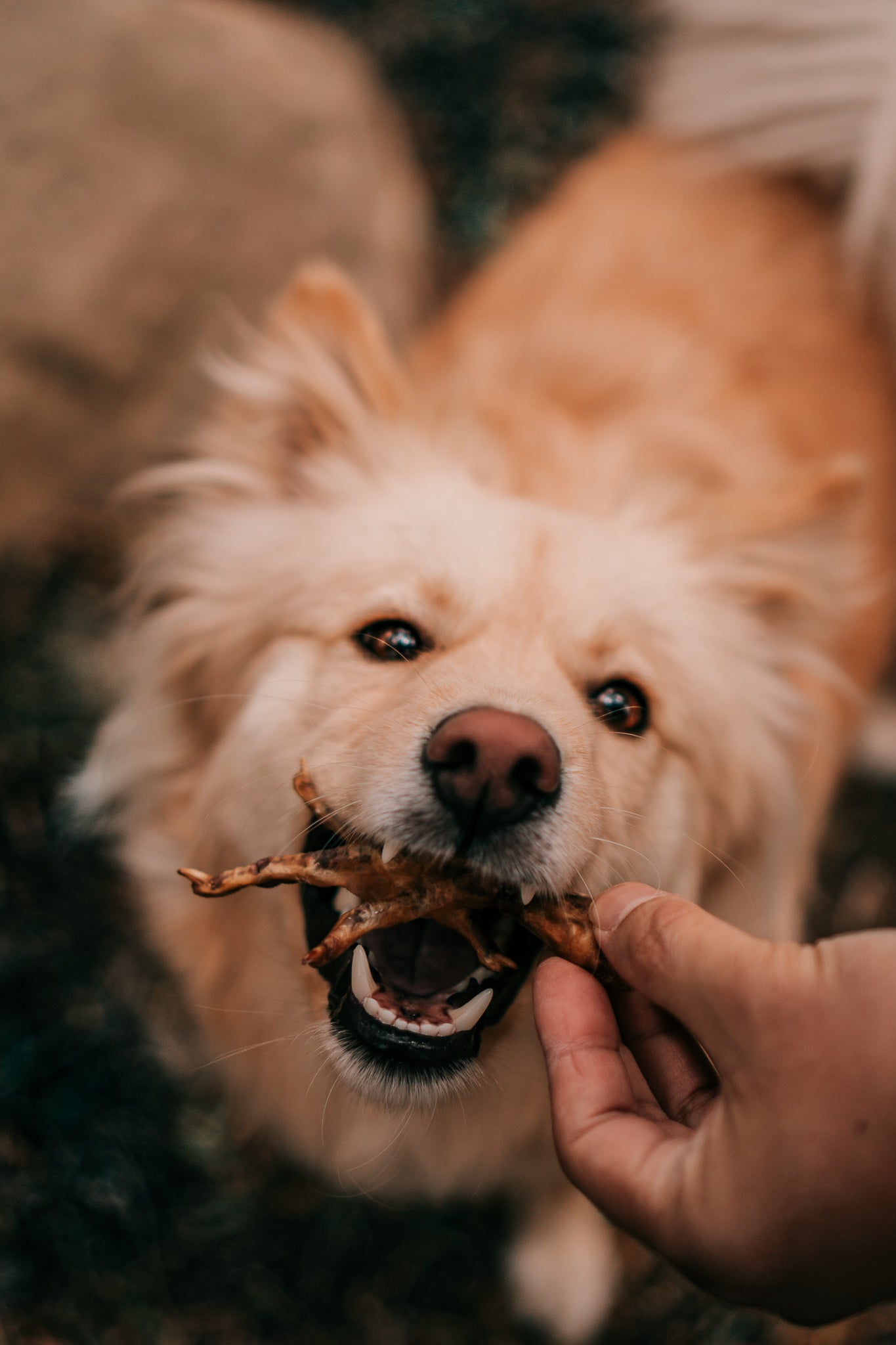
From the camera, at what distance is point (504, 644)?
4.67 feet

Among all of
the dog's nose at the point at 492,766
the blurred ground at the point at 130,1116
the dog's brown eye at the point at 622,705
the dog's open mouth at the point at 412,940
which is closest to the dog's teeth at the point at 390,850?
the dog's open mouth at the point at 412,940

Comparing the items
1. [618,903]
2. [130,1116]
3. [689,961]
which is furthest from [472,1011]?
Result: [130,1116]

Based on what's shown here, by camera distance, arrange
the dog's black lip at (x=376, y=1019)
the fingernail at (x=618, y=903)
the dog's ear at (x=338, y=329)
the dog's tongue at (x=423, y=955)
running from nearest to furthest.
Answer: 1. the fingernail at (x=618, y=903)
2. the dog's black lip at (x=376, y=1019)
3. the dog's tongue at (x=423, y=955)
4. the dog's ear at (x=338, y=329)

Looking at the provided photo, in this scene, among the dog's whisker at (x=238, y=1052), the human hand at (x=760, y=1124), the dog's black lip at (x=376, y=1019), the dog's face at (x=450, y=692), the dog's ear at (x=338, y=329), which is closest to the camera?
the human hand at (x=760, y=1124)

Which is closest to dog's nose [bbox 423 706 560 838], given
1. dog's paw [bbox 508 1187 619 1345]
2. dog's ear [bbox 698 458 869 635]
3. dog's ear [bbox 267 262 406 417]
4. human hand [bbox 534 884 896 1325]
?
human hand [bbox 534 884 896 1325]

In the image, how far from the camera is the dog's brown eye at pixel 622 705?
1.54 m

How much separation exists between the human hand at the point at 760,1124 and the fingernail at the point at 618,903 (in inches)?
1.1

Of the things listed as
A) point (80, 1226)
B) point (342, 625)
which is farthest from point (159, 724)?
point (80, 1226)

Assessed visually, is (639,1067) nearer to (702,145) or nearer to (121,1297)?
(121,1297)

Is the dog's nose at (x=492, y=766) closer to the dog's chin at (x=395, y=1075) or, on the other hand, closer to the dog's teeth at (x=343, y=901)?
the dog's teeth at (x=343, y=901)

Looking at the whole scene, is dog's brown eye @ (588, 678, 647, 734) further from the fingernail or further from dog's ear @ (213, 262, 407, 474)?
dog's ear @ (213, 262, 407, 474)

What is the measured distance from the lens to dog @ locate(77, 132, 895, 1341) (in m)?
1.37

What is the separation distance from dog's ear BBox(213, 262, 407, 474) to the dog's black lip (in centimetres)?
101

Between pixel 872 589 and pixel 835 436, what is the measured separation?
1.60ft
